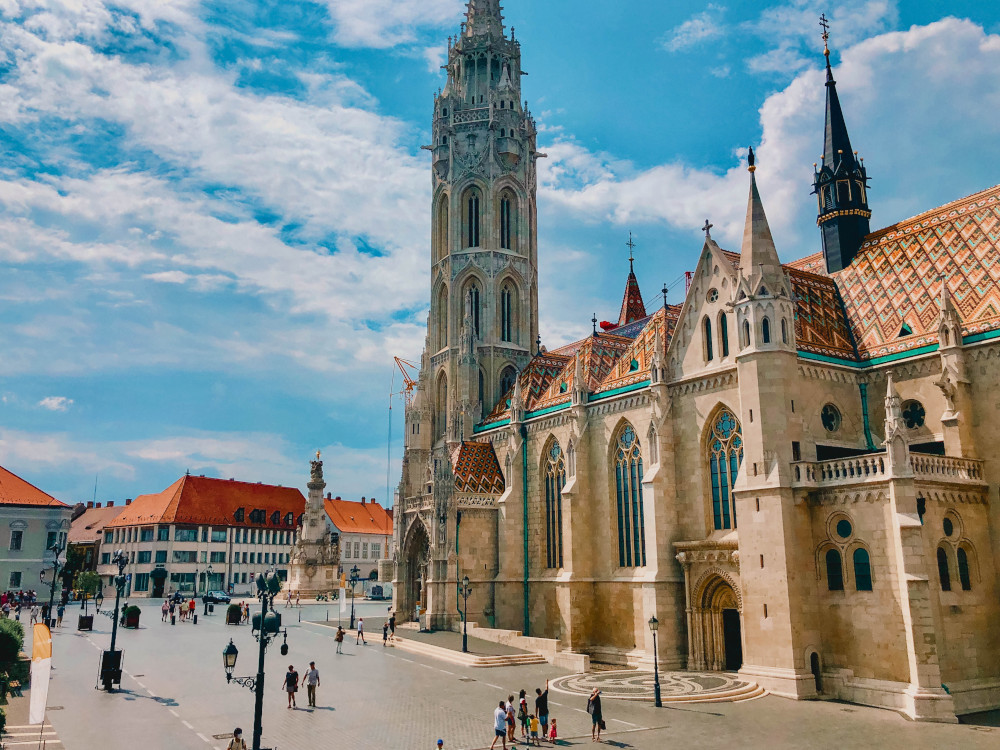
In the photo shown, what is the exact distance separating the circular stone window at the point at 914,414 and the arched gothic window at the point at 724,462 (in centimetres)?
668

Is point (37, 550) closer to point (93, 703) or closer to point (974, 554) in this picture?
point (93, 703)

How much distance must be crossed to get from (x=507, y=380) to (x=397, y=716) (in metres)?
33.9

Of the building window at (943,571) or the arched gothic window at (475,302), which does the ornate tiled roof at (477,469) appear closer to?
the arched gothic window at (475,302)

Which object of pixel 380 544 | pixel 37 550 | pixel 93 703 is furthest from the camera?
pixel 380 544

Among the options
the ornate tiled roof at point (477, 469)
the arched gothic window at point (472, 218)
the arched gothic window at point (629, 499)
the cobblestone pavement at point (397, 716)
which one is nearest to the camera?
the cobblestone pavement at point (397, 716)

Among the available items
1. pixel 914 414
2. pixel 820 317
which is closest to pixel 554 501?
pixel 820 317

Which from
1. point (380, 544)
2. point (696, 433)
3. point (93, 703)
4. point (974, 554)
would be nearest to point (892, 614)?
point (974, 554)

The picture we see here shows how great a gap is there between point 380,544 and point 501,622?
67310 mm

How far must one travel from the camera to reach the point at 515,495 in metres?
47.9

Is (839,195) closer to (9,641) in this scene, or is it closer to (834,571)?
(834,571)

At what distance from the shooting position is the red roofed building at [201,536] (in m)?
88.7

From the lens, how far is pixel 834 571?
29469 mm

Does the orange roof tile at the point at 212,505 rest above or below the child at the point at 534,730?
above

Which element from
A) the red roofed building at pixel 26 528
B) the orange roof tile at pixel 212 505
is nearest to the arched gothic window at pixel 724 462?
the red roofed building at pixel 26 528
